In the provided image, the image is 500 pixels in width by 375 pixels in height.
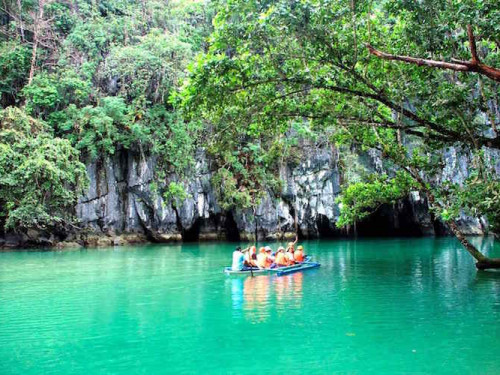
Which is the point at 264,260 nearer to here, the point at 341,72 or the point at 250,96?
the point at 250,96

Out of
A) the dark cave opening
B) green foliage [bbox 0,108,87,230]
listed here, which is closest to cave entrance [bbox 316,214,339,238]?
the dark cave opening

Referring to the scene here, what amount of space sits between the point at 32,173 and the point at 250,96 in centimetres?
1425

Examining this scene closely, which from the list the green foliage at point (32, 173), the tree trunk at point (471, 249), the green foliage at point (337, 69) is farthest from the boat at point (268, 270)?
the green foliage at point (32, 173)

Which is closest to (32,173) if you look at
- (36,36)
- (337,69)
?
(36,36)

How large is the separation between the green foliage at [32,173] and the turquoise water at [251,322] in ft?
24.9

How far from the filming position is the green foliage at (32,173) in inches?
819

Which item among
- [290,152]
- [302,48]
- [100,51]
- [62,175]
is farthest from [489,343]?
[100,51]

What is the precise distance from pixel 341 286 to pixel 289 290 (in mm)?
1275

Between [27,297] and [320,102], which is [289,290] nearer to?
[320,102]

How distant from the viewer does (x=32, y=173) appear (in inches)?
817

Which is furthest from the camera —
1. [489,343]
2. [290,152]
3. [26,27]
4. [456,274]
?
[290,152]

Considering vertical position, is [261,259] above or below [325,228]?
below

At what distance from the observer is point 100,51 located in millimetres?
27125

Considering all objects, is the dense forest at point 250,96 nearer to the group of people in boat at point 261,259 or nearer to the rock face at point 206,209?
the rock face at point 206,209
